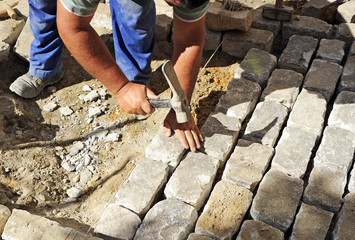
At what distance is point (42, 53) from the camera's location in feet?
13.7

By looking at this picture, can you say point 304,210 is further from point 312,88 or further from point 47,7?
point 47,7

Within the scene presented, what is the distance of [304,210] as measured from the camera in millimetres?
3104

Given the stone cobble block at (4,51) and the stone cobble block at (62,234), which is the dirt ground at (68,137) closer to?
the stone cobble block at (4,51)

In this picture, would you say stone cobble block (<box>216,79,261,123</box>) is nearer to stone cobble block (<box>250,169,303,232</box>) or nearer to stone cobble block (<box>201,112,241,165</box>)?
stone cobble block (<box>201,112,241,165</box>)

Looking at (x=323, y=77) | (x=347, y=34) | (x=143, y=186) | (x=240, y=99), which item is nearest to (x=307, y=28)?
(x=347, y=34)

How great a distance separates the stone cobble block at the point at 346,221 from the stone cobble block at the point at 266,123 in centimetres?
75

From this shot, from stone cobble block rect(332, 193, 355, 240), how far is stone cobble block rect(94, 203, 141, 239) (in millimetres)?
1363

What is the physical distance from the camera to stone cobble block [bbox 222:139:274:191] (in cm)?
332

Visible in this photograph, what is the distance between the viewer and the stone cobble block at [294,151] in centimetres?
340

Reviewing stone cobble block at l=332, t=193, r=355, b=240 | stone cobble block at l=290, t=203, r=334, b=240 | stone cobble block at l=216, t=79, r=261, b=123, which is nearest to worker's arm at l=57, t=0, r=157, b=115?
stone cobble block at l=216, t=79, r=261, b=123

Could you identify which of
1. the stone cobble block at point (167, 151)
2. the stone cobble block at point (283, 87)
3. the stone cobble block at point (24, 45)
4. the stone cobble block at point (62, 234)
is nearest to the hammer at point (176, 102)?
the stone cobble block at point (167, 151)

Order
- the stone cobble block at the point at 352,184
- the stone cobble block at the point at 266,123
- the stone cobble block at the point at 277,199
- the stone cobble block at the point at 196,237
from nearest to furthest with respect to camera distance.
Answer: the stone cobble block at the point at 196,237 < the stone cobble block at the point at 277,199 < the stone cobble block at the point at 352,184 < the stone cobble block at the point at 266,123

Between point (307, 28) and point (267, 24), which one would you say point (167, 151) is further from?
point (307, 28)

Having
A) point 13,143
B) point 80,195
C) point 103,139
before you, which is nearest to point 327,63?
point 103,139
